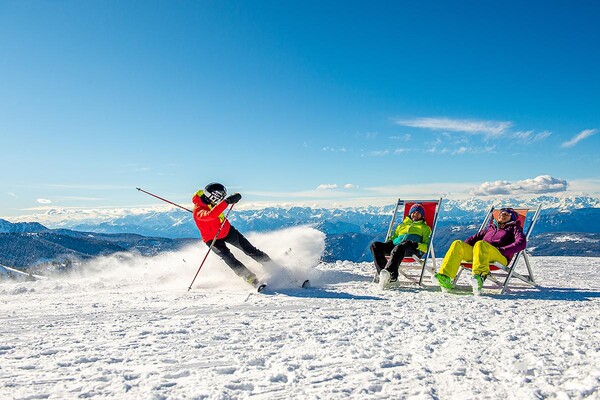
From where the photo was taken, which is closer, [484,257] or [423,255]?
[484,257]

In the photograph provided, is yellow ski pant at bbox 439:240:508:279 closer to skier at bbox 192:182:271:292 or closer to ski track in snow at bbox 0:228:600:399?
ski track in snow at bbox 0:228:600:399

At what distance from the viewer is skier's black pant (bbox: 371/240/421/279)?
7.62 meters

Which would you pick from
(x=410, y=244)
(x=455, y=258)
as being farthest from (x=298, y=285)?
Result: (x=455, y=258)

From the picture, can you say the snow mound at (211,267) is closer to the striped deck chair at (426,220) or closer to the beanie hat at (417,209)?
the striped deck chair at (426,220)

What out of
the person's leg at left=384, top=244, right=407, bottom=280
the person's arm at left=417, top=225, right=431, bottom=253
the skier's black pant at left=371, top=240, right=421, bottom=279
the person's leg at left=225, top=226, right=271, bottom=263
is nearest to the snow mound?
the person's leg at left=225, top=226, right=271, bottom=263

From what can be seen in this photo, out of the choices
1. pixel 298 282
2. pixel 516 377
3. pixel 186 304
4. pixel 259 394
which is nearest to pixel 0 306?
pixel 186 304

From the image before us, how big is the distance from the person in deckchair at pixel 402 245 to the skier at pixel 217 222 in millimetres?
2529

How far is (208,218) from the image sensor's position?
8242 millimetres

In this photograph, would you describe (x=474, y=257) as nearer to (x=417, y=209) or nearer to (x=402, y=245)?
(x=402, y=245)

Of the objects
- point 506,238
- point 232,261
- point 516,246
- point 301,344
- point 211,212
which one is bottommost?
point 301,344

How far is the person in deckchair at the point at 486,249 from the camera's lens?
6949mm

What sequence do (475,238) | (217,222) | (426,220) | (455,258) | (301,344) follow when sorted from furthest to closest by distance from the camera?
(426,220)
(217,222)
(475,238)
(455,258)
(301,344)

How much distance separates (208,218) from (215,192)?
2.35 ft

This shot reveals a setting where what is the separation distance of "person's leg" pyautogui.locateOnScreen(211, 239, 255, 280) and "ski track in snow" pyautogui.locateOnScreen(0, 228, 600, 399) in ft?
1.11
